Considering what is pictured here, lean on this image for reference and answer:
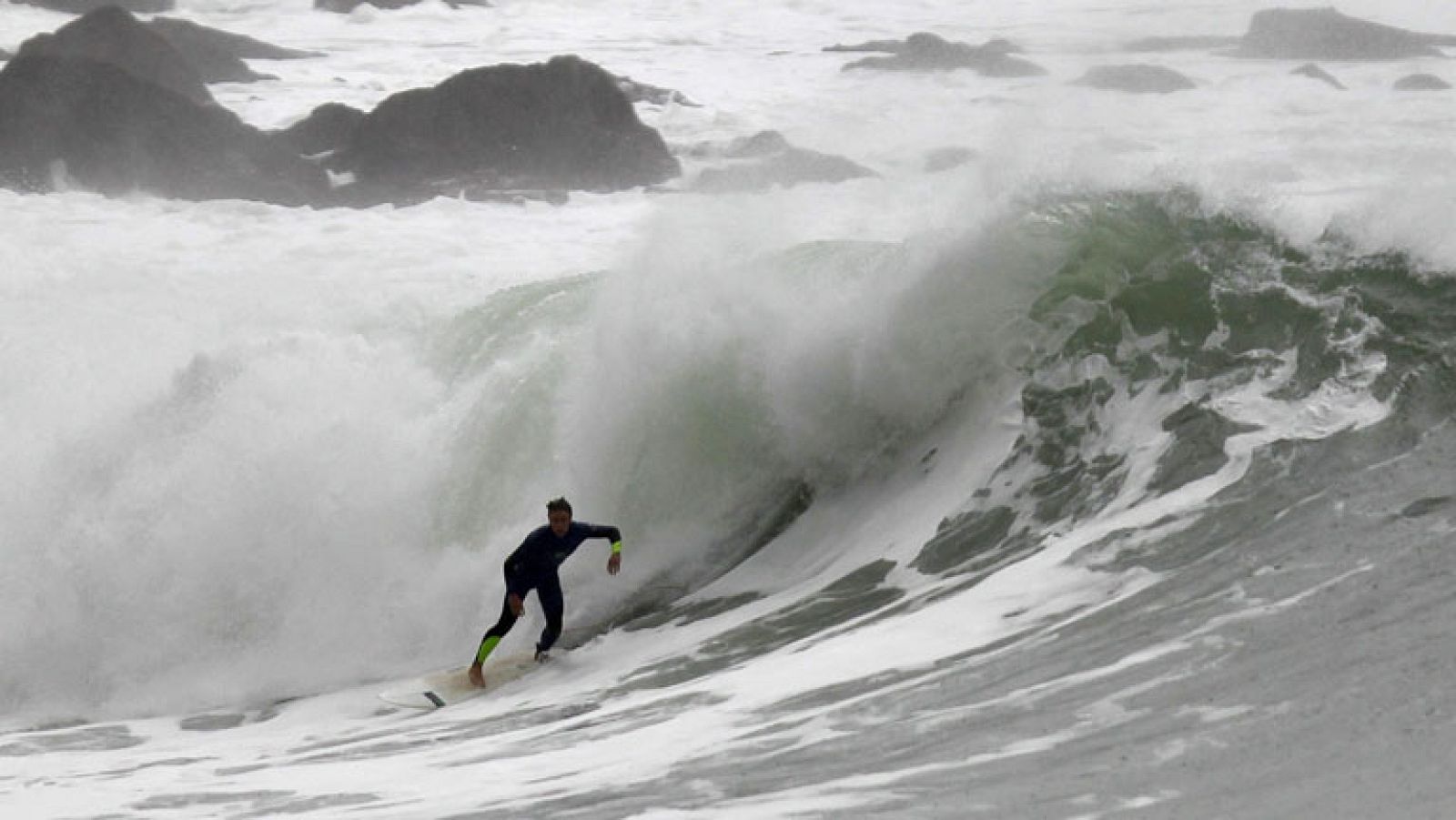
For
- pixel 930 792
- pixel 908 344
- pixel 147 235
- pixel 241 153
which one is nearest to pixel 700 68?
pixel 241 153

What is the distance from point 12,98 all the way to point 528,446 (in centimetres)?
2076

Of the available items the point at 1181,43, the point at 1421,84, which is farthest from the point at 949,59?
the point at 1421,84

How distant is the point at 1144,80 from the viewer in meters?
36.0

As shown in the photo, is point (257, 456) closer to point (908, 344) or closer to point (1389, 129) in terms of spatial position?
point (908, 344)

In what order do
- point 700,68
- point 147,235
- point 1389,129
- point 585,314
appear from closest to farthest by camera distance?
1. point 585,314
2. point 147,235
3. point 1389,129
4. point 700,68

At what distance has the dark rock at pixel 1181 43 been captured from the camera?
38.1 m

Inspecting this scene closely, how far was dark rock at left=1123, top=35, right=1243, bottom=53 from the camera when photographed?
38.1 meters

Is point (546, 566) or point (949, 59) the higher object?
point (546, 566)

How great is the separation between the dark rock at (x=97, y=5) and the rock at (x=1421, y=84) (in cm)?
2760

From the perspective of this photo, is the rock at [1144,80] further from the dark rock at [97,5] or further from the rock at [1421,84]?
the dark rock at [97,5]

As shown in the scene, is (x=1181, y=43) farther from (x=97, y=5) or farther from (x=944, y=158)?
(x=97, y=5)

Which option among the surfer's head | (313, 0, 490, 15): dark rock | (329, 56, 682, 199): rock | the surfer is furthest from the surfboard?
(313, 0, 490, 15): dark rock

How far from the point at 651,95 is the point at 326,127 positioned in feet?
23.9

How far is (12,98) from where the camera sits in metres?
29.7
